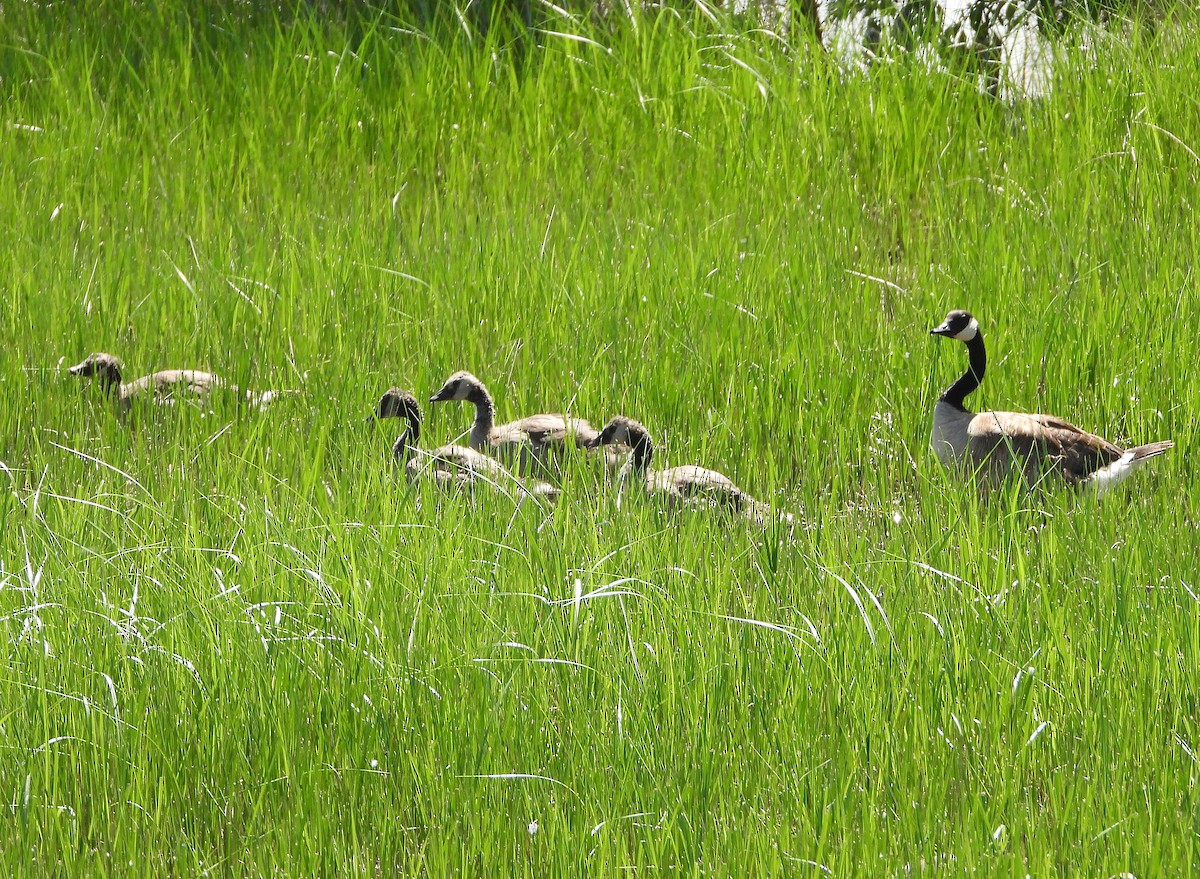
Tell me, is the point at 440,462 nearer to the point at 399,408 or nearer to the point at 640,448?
Result: the point at 399,408

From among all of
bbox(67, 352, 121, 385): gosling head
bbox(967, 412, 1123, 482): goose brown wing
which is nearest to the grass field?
bbox(67, 352, 121, 385): gosling head

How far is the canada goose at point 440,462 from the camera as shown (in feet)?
15.3

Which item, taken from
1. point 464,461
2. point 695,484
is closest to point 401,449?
point 464,461

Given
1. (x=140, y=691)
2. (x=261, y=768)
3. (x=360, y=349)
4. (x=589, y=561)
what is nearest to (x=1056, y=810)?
(x=589, y=561)

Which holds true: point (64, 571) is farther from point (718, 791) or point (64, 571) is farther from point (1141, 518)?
point (1141, 518)

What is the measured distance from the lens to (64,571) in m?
3.84

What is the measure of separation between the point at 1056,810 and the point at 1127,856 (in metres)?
0.27

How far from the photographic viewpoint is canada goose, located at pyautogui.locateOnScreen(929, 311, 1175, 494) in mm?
4836

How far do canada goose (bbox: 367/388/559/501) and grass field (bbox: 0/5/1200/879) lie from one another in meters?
0.12

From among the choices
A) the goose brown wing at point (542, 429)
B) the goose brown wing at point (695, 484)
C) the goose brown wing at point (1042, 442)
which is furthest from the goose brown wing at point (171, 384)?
the goose brown wing at point (1042, 442)

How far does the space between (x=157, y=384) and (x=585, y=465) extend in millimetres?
1849

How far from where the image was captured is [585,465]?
4801 millimetres

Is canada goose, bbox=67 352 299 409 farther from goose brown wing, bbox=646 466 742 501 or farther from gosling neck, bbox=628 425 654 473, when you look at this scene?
goose brown wing, bbox=646 466 742 501

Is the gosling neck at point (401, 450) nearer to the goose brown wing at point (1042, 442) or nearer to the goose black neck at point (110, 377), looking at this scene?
the goose black neck at point (110, 377)
